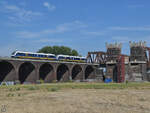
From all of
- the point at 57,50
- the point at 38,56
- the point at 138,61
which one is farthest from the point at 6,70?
the point at 57,50

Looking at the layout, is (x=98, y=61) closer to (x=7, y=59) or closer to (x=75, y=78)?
(x=75, y=78)

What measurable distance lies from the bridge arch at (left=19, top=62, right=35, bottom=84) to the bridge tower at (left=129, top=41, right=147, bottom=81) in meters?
37.8

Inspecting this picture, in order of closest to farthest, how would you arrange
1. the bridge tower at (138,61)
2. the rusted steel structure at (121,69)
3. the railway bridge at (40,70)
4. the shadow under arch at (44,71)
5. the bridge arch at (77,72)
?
the railway bridge at (40,70) < the shadow under arch at (44,71) < the rusted steel structure at (121,69) < the bridge tower at (138,61) < the bridge arch at (77,72)

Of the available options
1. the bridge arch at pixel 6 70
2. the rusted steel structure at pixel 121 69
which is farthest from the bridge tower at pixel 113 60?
the bridge arch at pixel 6 70

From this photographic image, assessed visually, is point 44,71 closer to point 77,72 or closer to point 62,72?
point 62,72

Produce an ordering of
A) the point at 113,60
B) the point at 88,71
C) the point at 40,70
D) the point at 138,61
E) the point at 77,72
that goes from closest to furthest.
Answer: the point at 40,70 → the point at 138,61 → the point at 77,72 → the point at 113,60 → the point at 88,71

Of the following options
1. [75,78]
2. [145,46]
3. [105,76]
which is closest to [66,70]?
[75,78]

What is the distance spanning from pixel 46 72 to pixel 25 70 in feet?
31.0

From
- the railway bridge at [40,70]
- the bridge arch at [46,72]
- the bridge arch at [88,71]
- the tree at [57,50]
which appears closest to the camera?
the railway bridge at [40,70]

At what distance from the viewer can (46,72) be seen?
273ft

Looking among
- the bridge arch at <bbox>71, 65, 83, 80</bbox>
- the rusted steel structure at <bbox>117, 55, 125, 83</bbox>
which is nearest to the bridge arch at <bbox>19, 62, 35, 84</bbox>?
the bridge arch at <bbox>71, 65, 83, 80</bbox>

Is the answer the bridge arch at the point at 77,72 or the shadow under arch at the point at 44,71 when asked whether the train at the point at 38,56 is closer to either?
the shadow under arch at the point at 44,71

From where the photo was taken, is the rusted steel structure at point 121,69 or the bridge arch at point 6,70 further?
the rusted steel structure at point 121,69

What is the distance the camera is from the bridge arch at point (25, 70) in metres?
74.8
